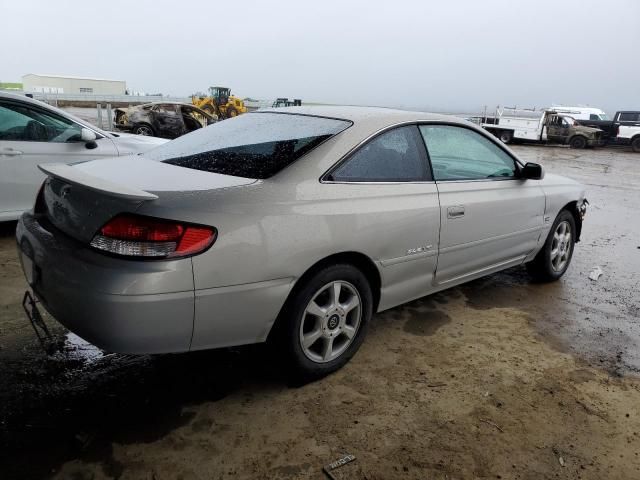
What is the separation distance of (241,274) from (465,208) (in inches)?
67.1

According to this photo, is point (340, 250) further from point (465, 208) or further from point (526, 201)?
point (526, 201)

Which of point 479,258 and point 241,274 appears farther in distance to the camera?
point 479,258

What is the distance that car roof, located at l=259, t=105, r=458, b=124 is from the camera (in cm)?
292

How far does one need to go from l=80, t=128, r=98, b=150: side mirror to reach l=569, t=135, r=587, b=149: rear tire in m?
23.2

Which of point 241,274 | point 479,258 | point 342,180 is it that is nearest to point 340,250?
point 342,180

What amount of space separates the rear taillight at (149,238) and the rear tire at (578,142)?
2491 cm

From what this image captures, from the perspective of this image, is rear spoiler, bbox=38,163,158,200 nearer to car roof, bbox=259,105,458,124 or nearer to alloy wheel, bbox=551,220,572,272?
car roof, bbox=259,105,458,124

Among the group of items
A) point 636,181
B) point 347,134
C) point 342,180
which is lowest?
point 636,181

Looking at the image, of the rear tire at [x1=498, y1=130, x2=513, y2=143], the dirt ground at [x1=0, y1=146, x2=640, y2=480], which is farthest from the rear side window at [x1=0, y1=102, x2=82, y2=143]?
the rear tire at [x1=498, y1=130, x2=513, y2=143]

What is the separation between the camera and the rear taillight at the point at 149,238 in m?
2.02

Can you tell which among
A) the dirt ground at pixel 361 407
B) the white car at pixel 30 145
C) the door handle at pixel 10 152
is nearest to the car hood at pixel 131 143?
the white car at pixel 30 145

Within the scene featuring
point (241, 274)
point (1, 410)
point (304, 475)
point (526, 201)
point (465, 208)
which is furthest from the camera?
point (526, 201)

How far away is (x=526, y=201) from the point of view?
381cm

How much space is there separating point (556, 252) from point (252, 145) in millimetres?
3071
